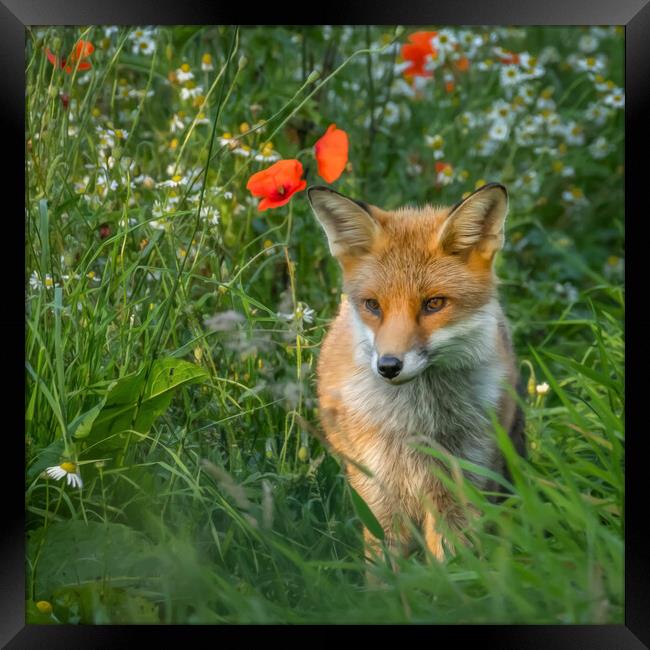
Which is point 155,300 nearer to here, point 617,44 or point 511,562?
point 511,562

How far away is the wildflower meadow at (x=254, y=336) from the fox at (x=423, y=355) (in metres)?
0.18

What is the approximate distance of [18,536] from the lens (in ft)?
12.6

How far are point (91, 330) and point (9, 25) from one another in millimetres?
1249

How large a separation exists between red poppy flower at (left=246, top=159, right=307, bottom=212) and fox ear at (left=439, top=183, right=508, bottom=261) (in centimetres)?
72

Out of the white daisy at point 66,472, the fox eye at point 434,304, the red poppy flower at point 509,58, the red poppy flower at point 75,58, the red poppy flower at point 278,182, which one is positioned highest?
the red poppy flower at point 509,58

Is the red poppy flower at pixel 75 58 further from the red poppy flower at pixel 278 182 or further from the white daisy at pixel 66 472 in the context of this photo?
the white daisy at pixel 66 472

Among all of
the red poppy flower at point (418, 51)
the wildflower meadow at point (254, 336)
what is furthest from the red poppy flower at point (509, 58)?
the red poppy flower at point (418, 51)

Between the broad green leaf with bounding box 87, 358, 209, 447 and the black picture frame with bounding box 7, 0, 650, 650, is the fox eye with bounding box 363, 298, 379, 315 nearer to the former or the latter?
the broad green leaf with bounding box 87, 358, 209, 447

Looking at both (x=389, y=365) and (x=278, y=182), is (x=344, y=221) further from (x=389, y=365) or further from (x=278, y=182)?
(x=389, y=365)

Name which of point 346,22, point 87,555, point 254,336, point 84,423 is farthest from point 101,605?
point 346,22

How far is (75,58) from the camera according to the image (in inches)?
186

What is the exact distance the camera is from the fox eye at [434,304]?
4.11m

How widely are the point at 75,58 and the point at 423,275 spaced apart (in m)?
1.93

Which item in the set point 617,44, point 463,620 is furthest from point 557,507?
point 617,44
